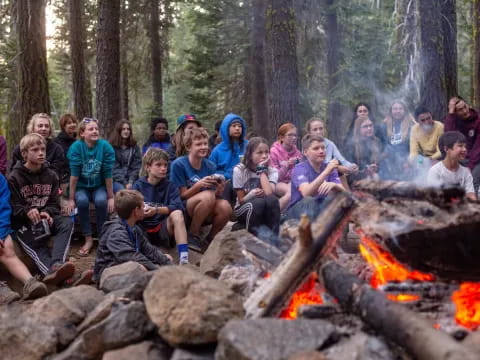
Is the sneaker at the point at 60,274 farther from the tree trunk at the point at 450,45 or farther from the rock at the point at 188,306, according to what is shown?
the tree trunk at the point at 450,45

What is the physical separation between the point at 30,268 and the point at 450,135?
539cm

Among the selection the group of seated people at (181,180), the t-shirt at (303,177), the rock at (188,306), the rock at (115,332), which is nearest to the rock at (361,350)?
the rock at (188,306)

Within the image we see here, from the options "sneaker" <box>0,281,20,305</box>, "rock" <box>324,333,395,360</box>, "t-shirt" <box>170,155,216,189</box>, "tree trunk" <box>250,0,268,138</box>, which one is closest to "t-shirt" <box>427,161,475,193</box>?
"t-shirt" <box>170,155,216,189</box>

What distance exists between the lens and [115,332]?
3.54m

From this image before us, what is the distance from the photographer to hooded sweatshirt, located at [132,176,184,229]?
21.1 feet

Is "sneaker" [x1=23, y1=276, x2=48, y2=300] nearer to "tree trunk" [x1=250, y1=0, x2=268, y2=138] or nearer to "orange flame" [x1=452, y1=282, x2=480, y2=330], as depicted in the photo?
"orange flame" [x1=452, y1=282, x2=480, y2=330]

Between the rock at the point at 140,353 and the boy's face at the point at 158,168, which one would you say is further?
the boy's face at the point at 158,168

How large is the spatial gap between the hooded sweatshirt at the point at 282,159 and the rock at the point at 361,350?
4.54 m

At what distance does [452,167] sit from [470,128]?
305 cm

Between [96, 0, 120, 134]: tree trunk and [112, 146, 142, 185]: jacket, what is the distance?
173 centimetres

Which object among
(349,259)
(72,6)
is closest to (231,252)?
(349,259)

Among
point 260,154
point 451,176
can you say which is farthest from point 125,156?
point 451,176

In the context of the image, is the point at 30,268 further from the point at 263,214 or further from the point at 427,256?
the point at 427,256

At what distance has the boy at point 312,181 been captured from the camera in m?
5.95
